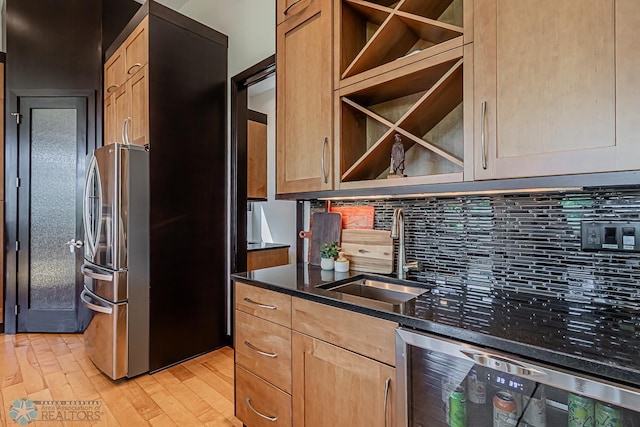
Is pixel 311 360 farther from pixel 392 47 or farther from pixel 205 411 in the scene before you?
pixel 392 47

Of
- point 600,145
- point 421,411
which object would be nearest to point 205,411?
point 421,411

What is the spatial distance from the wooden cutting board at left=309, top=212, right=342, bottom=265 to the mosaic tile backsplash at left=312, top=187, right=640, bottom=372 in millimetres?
474

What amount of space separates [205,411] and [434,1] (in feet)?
8.25

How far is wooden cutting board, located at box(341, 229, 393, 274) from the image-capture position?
69.6 inches

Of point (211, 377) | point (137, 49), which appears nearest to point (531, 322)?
point (211, 377)

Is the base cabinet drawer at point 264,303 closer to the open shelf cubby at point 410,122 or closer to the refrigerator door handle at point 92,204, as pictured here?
the open shelf cubby at point 410,122

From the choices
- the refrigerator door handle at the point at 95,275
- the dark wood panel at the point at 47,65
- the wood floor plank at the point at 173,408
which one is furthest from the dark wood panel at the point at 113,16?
the wood floor plank at the point at 173,408

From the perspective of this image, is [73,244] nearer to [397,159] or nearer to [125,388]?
[125,388]

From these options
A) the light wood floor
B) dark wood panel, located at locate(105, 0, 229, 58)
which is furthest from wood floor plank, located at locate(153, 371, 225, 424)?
dark wood panel, located at locate(105, 0, 229, 58)

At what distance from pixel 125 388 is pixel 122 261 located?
33.4 inches

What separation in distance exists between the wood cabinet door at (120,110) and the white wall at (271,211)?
1591mm

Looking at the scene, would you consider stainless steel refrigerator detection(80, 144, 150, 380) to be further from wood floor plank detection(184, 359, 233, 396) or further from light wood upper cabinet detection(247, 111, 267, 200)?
light wood upper cabinet detection(247, 111, 267, 200)

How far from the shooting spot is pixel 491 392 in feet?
3.37

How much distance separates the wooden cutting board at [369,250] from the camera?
1.77 metres
